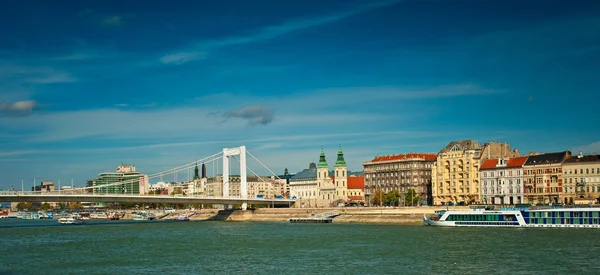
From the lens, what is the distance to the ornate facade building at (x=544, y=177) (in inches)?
3698

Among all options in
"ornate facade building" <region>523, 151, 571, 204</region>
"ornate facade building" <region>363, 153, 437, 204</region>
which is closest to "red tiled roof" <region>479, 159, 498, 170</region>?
"ornate facade building" <region>523, 151, 571, 204</region>

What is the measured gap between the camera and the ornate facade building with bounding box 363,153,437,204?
123125mm

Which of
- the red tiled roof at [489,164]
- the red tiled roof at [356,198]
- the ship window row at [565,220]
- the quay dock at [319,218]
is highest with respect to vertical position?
the red tiled roof at [489,164]

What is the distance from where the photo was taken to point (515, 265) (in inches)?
1566

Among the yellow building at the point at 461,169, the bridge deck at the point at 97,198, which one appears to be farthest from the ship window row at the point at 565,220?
the bridge deck at the point at 97,198

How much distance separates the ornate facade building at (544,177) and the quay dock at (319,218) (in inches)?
950

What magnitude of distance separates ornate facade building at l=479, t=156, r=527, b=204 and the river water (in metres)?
35.3

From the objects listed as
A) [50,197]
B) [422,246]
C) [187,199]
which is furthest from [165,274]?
[187,199]

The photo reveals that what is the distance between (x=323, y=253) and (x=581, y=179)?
53.0 m

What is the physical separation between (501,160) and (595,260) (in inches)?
2483

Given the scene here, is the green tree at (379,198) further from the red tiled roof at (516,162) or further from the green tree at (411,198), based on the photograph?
the red tiled roof at (516,162)

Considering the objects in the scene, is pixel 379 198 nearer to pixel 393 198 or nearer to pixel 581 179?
pixel 393 198

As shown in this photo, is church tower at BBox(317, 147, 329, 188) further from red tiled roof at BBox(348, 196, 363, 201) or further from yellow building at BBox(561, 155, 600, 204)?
yellow building at BBox(561, 155, 600, 204)

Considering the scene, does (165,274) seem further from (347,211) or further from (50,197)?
(347,211)
